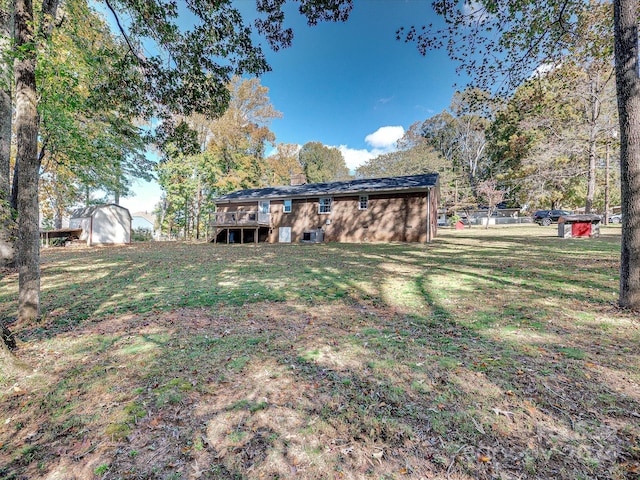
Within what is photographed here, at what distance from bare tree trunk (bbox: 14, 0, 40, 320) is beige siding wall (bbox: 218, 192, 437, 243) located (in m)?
16.3

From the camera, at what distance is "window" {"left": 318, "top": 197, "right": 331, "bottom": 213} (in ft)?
66.0

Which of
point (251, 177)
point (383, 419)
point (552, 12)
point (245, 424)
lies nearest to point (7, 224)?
point (245, 424)

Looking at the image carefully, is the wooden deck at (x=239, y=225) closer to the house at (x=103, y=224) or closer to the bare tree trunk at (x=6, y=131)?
the house at (x=103, y=224)

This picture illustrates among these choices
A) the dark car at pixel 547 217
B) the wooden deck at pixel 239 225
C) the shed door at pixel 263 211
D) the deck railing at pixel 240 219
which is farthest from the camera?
the dark car at pixel 547 217

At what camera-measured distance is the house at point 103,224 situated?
19.3 metres

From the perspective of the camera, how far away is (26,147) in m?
4.29

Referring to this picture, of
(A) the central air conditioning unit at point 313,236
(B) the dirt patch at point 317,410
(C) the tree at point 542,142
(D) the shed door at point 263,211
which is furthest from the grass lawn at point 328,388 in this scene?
(D) the shed door at point 263,211

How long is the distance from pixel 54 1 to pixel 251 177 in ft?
80.5

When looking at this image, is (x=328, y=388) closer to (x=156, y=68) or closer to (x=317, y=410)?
(x=317, y=410)

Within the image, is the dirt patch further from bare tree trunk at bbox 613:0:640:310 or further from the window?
the window

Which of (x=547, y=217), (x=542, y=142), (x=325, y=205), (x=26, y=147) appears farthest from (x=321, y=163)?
(x=26, y=147)

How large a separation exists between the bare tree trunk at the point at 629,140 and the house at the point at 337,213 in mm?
11756

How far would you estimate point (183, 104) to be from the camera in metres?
6.27

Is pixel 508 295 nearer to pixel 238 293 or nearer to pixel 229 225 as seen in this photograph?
pixel 238 293
